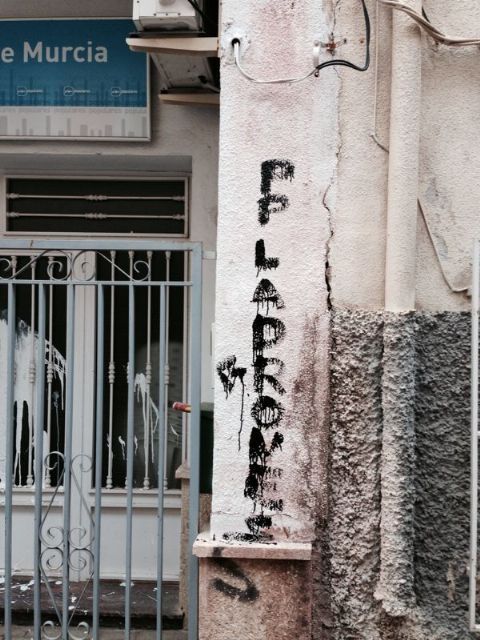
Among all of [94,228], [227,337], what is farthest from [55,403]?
[227,337]

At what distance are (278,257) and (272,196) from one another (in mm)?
287

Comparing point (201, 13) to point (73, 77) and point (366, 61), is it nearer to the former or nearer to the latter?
point (366, 61)

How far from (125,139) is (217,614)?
126 inches

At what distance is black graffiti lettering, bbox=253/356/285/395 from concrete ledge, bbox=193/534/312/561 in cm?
70

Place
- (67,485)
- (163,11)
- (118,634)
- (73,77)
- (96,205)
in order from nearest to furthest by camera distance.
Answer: (67,485), (163,11), (118,634), (73,77), (96,205)

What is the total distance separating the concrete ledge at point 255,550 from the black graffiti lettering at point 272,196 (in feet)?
4.88

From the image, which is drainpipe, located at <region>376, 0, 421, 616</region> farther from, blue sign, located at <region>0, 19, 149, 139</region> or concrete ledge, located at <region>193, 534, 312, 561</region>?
blue sign, located at <region>0, 19, 149, 139</region>

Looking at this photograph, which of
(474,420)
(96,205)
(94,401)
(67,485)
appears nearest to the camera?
(474,420)

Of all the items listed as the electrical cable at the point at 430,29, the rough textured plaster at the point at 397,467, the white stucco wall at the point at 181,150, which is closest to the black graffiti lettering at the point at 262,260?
the rough textured plaster at the point at 397,467

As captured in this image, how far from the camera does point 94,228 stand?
594 centimetres

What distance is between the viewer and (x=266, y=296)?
3.83m

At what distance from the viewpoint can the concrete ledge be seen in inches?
146

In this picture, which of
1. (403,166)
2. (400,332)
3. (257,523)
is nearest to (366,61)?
(403,166)

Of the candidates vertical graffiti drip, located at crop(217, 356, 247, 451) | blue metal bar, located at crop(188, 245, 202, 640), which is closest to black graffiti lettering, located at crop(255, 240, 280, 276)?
blue metal bar, located at crop(188, 245, 202, 640)
